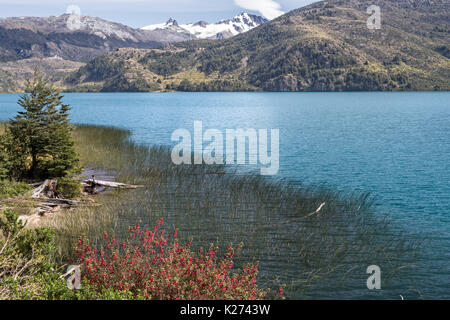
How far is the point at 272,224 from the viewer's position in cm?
2606

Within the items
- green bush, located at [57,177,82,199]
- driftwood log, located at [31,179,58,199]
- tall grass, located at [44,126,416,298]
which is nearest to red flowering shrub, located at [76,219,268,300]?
tall grass, located at [44,126,416,298]

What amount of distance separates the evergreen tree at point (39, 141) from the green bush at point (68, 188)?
1188mm

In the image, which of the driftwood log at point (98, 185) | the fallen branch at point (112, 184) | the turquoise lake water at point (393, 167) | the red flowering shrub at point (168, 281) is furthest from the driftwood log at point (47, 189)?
the turquoise lake water at point (393, 167)

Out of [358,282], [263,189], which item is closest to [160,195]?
[263,189]

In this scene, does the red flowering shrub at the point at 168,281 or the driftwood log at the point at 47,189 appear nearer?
the red flowering shrub at the point at 168,281

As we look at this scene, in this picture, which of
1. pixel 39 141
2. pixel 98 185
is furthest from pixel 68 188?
pixel 39 141

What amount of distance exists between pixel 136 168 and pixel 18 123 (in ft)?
42.6

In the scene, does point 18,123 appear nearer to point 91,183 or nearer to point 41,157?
point 41,157

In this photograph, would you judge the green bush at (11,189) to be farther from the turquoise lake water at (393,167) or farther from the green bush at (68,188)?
the turquoise lake water at (393,167)

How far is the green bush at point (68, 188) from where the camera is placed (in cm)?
3200

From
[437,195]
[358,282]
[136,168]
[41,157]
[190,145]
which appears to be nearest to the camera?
[358,282]

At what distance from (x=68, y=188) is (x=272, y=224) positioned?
660 inches

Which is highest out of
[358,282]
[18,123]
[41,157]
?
[18,123]

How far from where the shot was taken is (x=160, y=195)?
109 feet
